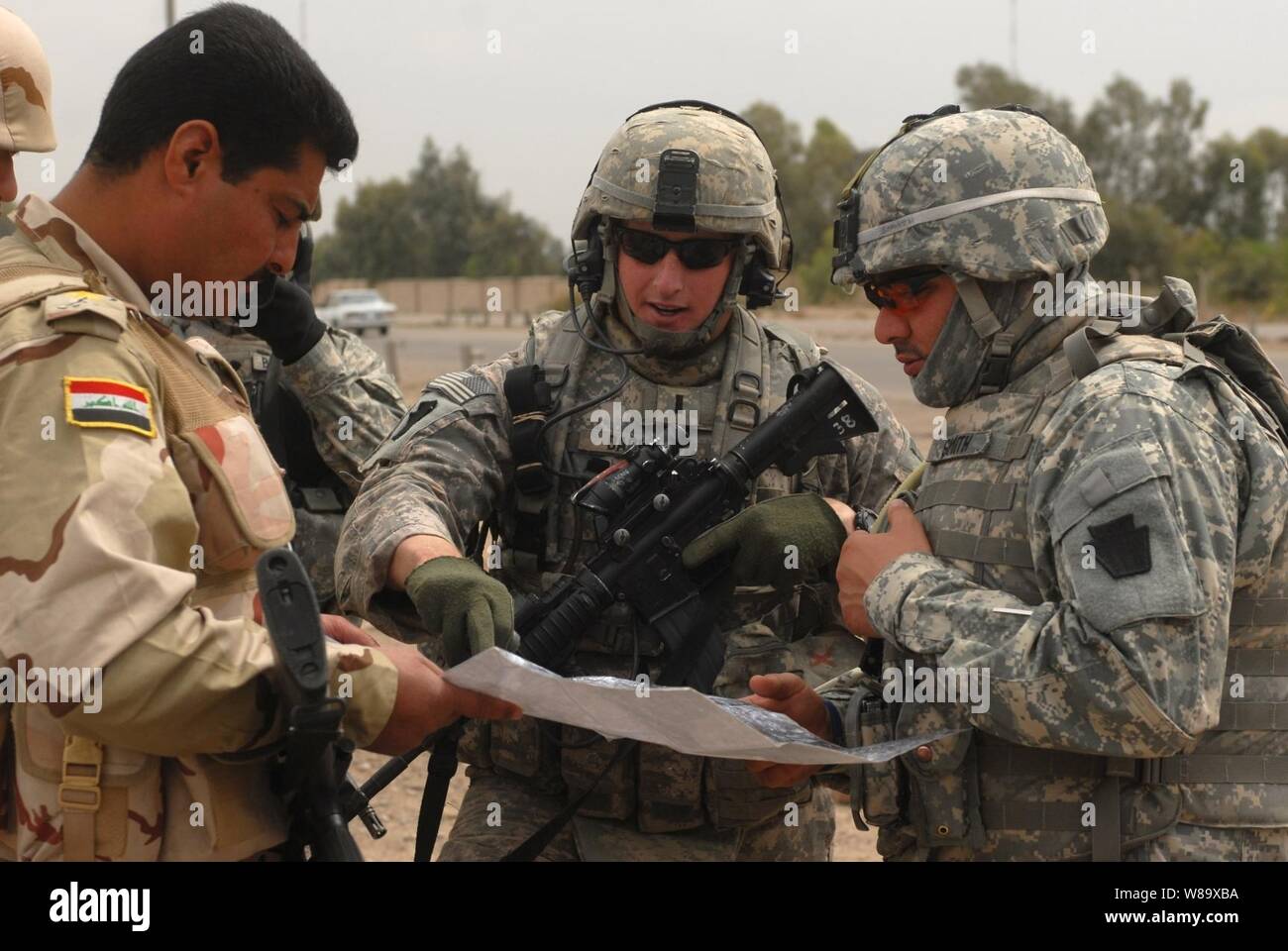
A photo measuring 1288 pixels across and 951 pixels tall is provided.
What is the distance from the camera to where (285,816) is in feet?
7.61

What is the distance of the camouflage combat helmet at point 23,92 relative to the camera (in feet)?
9.56

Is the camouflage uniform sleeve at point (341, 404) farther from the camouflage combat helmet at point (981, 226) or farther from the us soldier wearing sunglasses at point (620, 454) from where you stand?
the camouflage combat helmet at point (981, 226)

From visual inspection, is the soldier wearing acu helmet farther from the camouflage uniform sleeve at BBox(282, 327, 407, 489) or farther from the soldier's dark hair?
the camouflage uniform sleeve at BBox(282, 327, 407, 489)

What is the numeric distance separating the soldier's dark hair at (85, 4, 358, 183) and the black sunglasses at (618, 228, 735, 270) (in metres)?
1.29

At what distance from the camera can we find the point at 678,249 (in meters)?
3.47

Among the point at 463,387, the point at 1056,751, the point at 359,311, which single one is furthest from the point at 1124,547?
the point at 359,311

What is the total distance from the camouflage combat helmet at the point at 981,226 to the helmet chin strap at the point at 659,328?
690 millimetres

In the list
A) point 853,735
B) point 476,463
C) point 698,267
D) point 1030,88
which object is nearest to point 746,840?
point 853,735

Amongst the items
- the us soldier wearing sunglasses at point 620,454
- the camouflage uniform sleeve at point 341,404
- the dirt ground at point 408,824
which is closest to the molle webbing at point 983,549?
the us soldier wearing sunglasses at point 620,454

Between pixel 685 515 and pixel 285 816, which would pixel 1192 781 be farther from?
pixel 285 816

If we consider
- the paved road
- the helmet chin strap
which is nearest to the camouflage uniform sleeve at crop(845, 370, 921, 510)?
the helmet chin strap

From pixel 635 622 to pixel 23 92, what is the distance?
1.69 m

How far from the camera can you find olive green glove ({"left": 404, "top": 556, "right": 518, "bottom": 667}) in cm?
281

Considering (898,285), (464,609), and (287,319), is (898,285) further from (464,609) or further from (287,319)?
(287,319)
